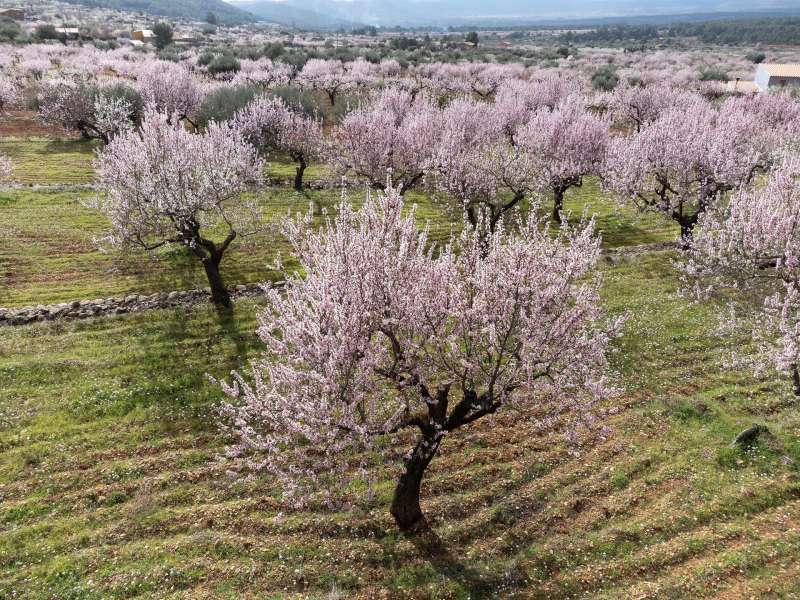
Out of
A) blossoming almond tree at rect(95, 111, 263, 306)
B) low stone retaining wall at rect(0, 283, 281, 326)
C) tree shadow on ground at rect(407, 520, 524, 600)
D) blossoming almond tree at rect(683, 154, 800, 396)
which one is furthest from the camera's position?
low stone retaining wall at rect(0, 283, 281, 326)

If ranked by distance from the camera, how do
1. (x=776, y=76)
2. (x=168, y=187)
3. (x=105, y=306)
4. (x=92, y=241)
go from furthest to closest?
1. (x=776, y=76)
2. (x=92, y=241)
3. (x=105, y=306)
4. (x=168, y=187)

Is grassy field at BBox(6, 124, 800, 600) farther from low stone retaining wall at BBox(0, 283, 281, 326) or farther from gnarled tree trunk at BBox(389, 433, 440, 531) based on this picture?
low stone retaining wall at BBox(0, 283, 281, 326)

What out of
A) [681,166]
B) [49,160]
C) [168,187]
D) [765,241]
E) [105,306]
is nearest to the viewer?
[765,241]

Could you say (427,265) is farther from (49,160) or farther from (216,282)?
→ (49,160)

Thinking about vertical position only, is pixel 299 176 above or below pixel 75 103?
below

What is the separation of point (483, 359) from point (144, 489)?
13.2 metres

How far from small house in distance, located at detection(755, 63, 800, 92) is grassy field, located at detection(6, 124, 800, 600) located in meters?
108

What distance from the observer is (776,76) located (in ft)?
342

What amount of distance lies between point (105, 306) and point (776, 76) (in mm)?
130345

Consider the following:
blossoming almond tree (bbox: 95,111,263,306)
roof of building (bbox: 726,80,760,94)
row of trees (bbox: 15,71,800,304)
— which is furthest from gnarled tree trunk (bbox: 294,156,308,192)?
roof of building (bbox: 726,80,760,94)

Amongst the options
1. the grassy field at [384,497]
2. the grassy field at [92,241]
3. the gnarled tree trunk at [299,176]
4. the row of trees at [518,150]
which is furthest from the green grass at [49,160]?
the grassy field at [384,497]

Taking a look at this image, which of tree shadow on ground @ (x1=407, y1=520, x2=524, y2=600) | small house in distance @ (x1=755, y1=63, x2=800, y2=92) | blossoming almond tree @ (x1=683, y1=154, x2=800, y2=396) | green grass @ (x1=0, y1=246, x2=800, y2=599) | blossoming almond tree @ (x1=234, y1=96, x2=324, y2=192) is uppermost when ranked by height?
small house in distance @ (x1=755, y1=63, x2=800, y2=92)

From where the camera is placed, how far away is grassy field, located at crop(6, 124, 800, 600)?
49.9ft

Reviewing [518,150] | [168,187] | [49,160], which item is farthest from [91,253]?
[518,150]
